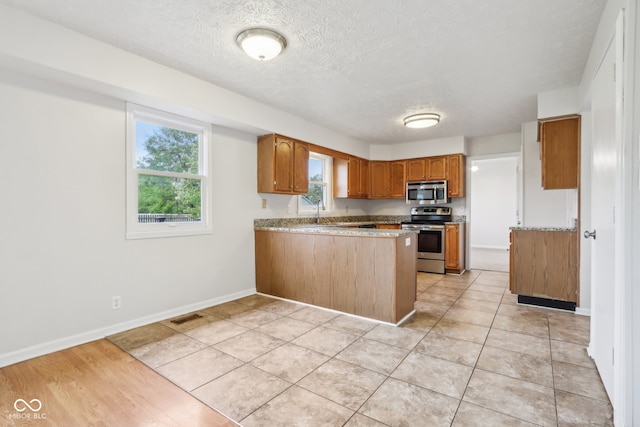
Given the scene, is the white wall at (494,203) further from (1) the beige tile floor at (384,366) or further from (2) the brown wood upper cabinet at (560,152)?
(1) the beige tile floor at (384,366)

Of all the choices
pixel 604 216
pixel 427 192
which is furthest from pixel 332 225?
pixel 604 216

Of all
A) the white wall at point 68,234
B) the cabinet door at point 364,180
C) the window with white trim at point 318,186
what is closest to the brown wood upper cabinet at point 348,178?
Answer: the cabinet door at point 364,180

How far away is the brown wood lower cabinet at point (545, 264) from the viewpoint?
3.44 m

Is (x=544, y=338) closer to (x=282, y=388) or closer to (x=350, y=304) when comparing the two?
(x=350, y=304)

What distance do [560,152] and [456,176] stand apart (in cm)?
226

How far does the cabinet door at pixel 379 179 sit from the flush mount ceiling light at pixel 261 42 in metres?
4.20

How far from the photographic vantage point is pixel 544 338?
2758 mm

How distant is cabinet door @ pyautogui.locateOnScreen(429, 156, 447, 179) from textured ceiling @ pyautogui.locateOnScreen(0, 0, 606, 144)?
189cm

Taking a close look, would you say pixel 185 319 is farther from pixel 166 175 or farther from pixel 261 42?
pixel 261 42

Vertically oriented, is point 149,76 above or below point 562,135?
above

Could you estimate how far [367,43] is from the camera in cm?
249

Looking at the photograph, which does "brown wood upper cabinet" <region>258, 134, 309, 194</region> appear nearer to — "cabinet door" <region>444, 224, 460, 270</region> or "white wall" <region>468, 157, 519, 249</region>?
"cabinet door" <region>444, 224, 460, 270</region>

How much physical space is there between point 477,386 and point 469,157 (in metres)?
4.79

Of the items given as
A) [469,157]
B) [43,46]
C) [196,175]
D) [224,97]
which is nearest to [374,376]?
[196,175]
